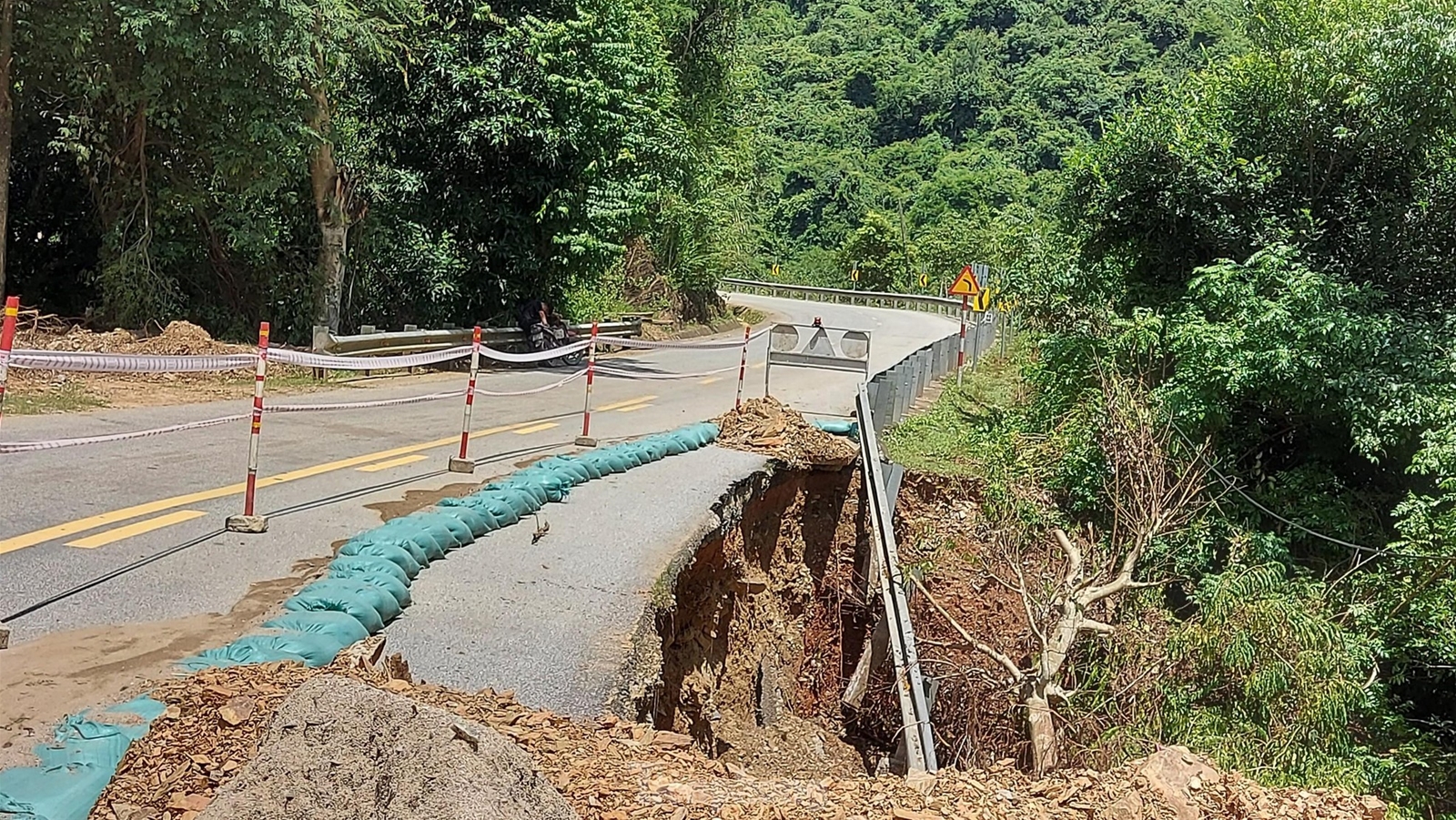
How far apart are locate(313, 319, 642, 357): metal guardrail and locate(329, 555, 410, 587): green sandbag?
27.5ft

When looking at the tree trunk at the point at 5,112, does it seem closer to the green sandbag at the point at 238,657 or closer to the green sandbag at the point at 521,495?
the green sandbag at the point at 521,495

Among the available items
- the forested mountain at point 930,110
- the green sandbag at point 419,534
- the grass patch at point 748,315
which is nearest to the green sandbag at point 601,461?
the green sandbag at point 419,534

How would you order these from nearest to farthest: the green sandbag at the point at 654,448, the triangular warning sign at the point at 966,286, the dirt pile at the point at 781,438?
1. the green sandbag at the point at 654,448
2. the dirt pile at the point at 781,438
3. the triangular warning sign at the point at 966,286

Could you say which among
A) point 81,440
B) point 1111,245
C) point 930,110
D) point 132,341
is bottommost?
point 132,341

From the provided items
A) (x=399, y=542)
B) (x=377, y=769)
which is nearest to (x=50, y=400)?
(x=399, y=542)

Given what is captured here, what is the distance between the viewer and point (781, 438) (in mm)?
13750

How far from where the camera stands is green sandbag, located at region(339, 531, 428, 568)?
7.17 m

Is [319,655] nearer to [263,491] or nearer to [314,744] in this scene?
[314,744]

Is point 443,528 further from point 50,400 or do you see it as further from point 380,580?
point 50,400

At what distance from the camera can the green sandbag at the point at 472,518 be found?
26.7ft

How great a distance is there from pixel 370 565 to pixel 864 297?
1858 inches

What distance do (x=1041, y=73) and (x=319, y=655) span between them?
94023mm

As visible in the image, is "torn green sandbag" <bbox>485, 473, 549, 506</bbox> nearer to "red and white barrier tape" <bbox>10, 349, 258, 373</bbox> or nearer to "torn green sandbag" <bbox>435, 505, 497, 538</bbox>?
"torn green sandbag" <bbox>435, 505, 497, 538</bbox>

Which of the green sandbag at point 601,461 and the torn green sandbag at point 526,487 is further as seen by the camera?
the green sandbag at point 601,461
